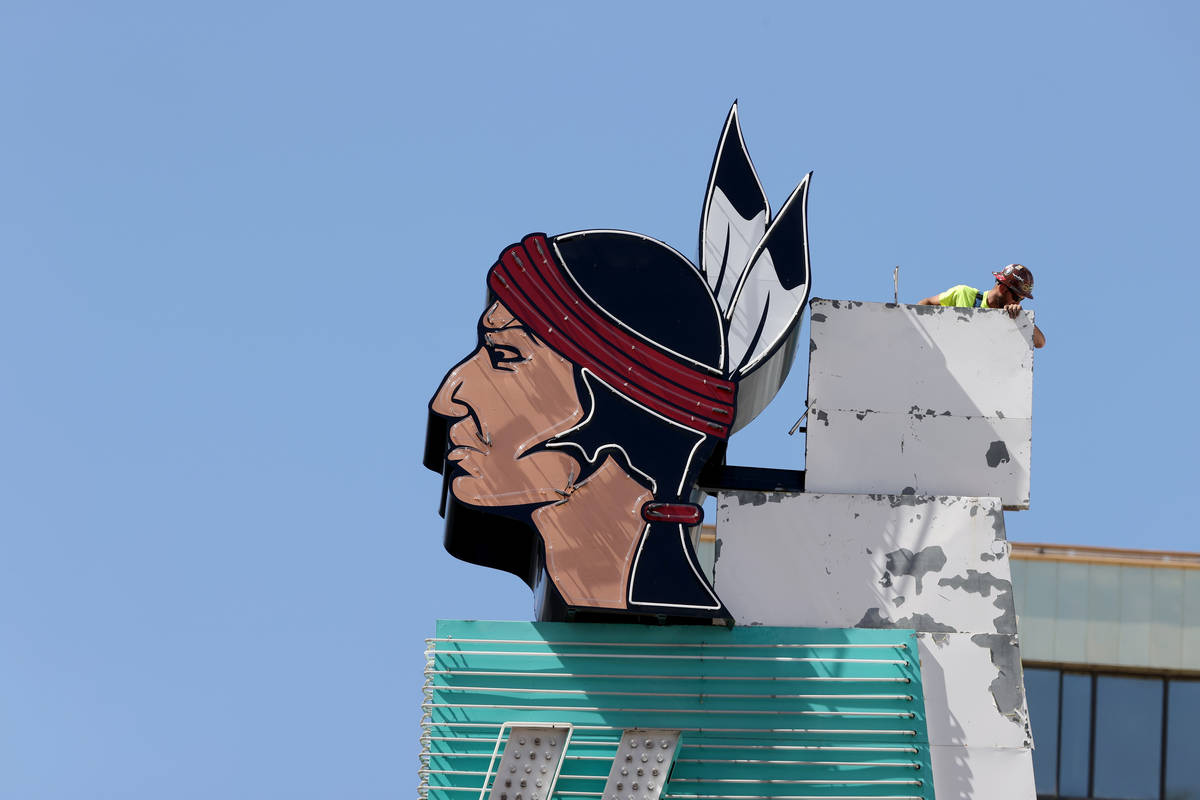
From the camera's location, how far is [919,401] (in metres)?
18.4

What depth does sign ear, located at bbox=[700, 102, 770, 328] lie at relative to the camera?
18578 mm

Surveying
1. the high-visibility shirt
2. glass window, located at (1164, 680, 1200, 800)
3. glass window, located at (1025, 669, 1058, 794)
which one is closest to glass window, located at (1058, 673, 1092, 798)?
glass window, located at (1025, 669, 1058, 794)

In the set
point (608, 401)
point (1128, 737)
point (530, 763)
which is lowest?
point (1128, 737)

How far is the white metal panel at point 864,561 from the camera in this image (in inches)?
687

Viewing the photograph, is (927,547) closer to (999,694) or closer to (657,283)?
(999,694)

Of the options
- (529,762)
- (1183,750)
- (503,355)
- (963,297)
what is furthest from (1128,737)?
(529,762)

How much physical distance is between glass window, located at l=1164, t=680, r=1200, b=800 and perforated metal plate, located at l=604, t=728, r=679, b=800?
1362 centimetres

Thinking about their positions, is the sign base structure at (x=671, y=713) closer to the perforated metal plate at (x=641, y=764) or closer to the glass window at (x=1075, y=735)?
the perforated metal plate at (x=641, y=764)

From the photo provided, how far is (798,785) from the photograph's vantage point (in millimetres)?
16234

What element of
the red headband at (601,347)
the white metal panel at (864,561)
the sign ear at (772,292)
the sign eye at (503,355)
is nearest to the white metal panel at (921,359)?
the sign ear at (772,292)

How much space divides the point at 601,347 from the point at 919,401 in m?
2.99

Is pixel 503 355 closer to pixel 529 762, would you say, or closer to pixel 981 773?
pixel 529 762

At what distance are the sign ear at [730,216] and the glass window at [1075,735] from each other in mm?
11701

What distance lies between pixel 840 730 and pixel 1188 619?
13.1 m
